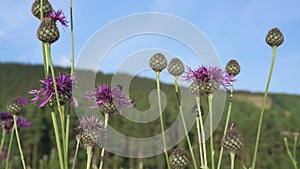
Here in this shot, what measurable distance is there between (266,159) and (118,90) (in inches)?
854

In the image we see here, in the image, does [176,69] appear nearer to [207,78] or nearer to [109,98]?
[207,78]

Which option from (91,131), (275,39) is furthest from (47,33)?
(275,39)

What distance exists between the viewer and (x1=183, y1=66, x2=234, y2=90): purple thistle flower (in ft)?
6.94

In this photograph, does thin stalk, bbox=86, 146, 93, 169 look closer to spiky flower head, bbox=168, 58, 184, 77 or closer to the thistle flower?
the thistle flower

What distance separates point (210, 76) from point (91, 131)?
0.68 m

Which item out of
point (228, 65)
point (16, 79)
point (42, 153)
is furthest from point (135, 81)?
point (228, 65)

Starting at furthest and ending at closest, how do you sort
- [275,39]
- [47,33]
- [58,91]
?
[275,39] < [58,91] < [47,33]

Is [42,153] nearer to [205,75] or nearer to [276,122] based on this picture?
[276,122]

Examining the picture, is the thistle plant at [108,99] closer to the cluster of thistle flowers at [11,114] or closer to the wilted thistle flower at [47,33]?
the wilted thistle flower at [47,33]

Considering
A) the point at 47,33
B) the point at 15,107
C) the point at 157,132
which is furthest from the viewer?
the point at 157,132

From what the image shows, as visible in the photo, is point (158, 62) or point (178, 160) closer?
point (178, 160)

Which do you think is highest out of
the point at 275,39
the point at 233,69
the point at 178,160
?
the point at 275,39

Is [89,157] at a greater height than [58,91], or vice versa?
[58,91]

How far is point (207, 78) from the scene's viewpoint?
211cm
